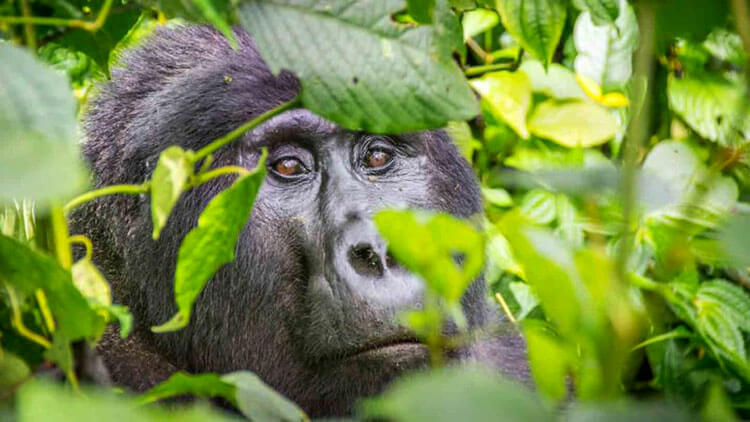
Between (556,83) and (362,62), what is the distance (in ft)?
7.63

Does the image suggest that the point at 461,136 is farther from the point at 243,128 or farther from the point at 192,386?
the point at 192,386

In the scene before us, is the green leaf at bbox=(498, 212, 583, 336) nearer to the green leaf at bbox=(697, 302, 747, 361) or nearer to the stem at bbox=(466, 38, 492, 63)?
the green leaf at bbox=(697, 302, 747, 361)

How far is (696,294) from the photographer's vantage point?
304 cm

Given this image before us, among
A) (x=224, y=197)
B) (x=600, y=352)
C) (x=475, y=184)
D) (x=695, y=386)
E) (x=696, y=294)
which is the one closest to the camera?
(x=600, y=352)

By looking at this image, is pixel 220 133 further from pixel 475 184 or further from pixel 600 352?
pixel 600 352

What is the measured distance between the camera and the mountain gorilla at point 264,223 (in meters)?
2.02

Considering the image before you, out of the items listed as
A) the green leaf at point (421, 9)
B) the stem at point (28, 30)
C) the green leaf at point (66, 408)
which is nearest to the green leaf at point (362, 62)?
the green leaf at point (421, 9)

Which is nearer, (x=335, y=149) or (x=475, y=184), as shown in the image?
(x=335, y=149)

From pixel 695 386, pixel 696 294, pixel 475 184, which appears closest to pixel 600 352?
pixel 475 184

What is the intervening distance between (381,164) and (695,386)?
3.91ft

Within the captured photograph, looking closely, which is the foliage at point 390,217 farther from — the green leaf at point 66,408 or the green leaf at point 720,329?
the green leaf at point 720,329

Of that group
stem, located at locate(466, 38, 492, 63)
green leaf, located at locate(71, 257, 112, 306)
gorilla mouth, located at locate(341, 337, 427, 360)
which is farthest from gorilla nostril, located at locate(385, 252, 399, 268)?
stem, located at locate(466, 38, 492, 63)

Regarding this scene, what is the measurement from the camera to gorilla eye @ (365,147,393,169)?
92.6 inches

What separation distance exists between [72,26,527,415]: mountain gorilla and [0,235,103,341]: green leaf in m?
1.03
